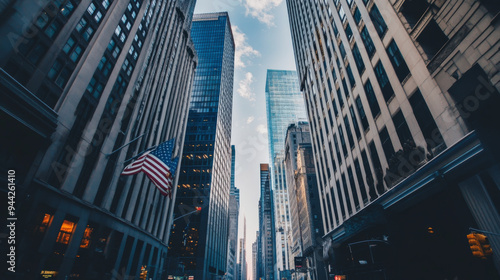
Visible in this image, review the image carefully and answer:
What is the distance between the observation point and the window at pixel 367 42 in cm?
2118

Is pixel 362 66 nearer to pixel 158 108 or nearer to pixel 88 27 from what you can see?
pixel 88 27

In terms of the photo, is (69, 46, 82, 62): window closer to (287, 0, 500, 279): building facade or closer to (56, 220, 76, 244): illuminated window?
(56, 220, 76, 244): illuminated window

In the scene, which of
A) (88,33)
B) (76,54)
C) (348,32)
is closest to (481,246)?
(348,32)

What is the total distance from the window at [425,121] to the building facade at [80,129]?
2072 cm

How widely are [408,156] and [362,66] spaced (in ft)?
37.6

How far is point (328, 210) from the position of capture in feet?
117

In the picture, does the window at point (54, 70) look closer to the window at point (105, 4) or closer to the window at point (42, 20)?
the window at point (42, 20)

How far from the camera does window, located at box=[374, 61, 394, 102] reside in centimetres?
1863

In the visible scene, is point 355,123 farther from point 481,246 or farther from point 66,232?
point 66,232


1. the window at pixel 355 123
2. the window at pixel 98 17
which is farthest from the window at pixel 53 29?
the window at pixel 355 123

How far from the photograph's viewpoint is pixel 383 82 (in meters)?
19.4

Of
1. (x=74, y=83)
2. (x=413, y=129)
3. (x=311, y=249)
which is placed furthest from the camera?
(x=311, y=249)

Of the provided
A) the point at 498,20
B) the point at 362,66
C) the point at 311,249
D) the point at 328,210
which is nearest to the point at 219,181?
the point at 311,249

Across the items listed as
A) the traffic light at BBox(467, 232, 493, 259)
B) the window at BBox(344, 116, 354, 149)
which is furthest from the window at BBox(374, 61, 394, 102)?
the traffic light at BBox(467, 232, 493, 259)
